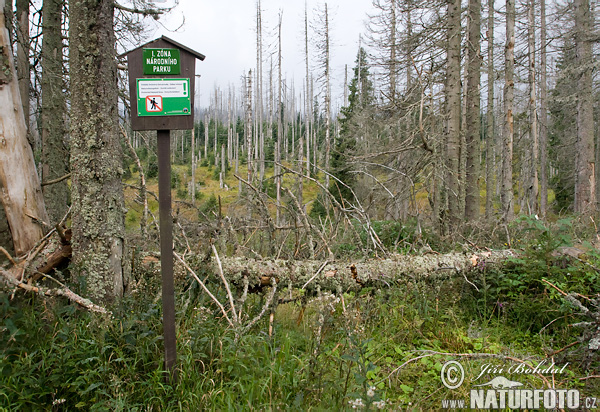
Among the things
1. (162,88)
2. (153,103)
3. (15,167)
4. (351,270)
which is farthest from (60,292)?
(351,270)

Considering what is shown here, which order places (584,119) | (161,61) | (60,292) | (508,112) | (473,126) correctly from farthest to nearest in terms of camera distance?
1. (584,119)
2. (508,112)
3. (473,126)
4. (60,292)
5. (161,61)

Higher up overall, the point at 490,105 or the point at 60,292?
the point at 490,105

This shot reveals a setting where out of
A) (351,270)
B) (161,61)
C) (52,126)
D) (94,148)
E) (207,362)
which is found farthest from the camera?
(52,126)

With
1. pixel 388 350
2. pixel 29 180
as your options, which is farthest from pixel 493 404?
pixel 29 180

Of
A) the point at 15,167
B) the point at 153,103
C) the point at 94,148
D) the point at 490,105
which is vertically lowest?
the point at 15,167

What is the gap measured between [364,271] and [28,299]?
347cm

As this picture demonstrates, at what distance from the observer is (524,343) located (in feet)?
12.8

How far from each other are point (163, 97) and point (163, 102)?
38 mm

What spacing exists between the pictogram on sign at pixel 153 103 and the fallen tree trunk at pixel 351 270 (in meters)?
1.76

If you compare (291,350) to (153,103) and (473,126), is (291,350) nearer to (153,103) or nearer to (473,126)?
(153,103)

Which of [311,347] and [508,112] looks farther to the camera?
[508,112]

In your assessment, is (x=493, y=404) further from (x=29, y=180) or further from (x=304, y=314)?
(x=29, y=180)

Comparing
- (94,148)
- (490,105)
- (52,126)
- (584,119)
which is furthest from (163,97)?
(490,105)

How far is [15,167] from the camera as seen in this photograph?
3.59 metres
